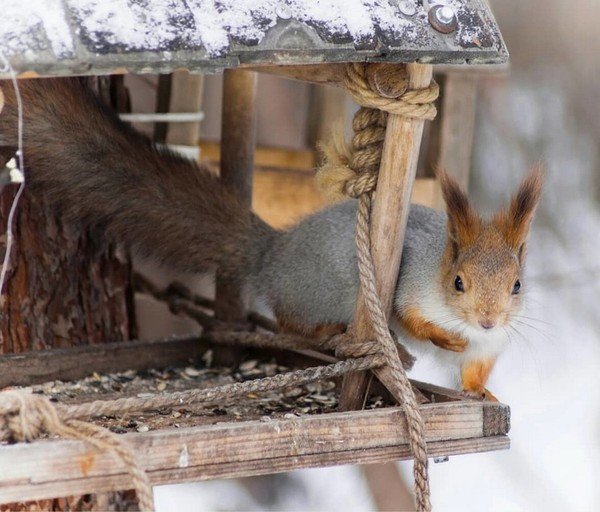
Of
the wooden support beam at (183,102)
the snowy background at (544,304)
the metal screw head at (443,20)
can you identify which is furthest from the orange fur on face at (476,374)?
the snowy background at (544,304)

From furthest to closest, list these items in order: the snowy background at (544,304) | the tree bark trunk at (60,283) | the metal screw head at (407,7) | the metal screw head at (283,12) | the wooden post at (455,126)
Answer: the snowy background at (544,304)
the wooden post at (455,126)
the tree bark trunk at (60,283)
the metal screw head at (407,7)
the metal screw head at (283,12)

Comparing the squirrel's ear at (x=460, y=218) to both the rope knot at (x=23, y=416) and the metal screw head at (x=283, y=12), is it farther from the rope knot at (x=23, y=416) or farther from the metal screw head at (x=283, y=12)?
the rope knot at (x=23, y=416)

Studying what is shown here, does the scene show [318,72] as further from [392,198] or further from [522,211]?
[522,211]

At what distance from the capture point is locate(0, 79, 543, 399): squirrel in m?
2.03

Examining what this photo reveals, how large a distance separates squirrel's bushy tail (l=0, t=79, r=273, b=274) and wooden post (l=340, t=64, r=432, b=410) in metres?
0.52

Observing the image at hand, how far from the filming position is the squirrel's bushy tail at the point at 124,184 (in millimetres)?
2006

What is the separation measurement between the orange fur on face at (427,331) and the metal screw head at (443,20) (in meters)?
0.64

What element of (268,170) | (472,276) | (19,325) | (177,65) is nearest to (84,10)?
(177,65)

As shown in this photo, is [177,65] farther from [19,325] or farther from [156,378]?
[19,325]

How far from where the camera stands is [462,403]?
6.05 ft

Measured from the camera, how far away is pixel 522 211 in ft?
6.63

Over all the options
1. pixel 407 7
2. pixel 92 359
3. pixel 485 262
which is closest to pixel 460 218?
pixel 485 262

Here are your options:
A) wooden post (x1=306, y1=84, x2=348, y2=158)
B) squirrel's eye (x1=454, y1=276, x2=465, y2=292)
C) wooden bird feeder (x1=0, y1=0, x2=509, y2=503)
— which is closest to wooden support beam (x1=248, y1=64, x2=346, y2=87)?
wooden bird feeder (x1=0, y1=0, x2=509, y2=503)

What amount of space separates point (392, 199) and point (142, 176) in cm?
62
